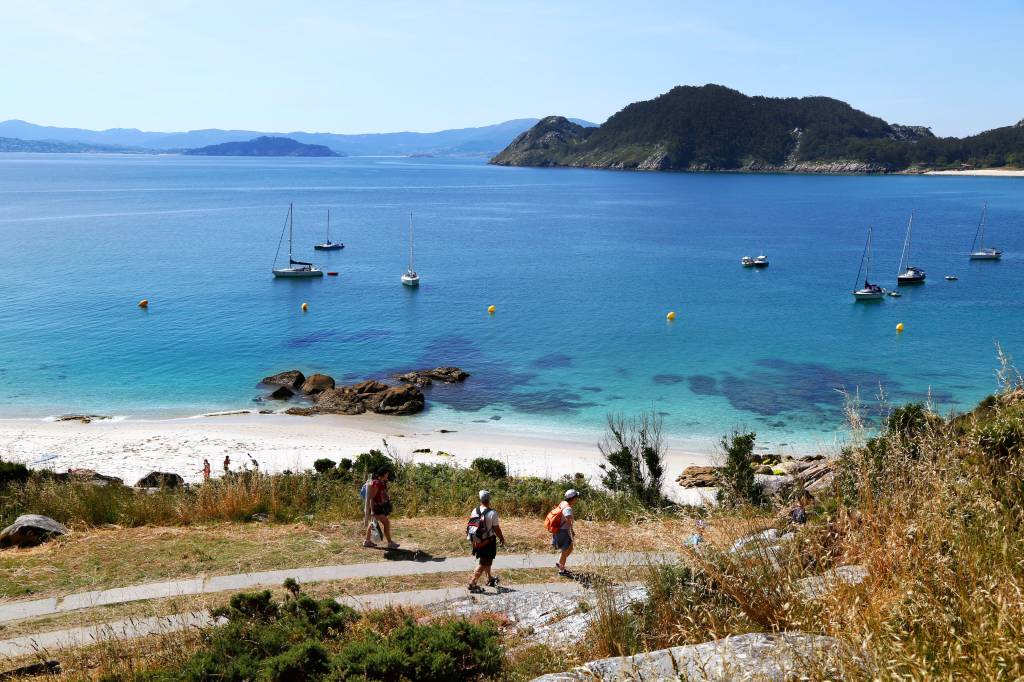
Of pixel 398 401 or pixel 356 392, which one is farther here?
pixel 356 392

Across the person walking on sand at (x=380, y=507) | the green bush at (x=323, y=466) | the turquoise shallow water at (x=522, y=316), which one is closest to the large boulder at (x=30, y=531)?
the person walking on sand at (x=380, y=507)

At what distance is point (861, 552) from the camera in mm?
4863

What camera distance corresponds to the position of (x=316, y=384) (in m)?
36.7

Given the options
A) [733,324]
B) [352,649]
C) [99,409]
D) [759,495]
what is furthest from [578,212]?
[352,649]

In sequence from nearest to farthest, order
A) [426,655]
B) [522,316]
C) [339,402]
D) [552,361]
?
[426,655], [339,402], [552,361], [522,316]

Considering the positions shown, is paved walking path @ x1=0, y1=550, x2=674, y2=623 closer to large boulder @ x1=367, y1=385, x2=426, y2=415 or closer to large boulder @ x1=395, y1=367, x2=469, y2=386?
large boulder @ x1=367, y1=385, x2=426, y2=415

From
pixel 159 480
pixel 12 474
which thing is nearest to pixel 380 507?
pixel 12 474

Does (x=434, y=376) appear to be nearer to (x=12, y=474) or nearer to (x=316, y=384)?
(x=316, y=384)

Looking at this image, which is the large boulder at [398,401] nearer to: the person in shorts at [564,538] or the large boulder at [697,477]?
the large boulder at [697,477]

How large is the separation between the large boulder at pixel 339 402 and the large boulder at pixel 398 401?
0.62 metres

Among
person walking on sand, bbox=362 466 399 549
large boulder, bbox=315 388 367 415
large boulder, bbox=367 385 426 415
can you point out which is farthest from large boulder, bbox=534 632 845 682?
large boulder, bbox=315 388 367 415

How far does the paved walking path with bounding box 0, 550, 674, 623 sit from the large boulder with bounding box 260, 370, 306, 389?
26560mm

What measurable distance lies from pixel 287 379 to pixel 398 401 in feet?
24.0

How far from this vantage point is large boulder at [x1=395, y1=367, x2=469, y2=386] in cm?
3794
